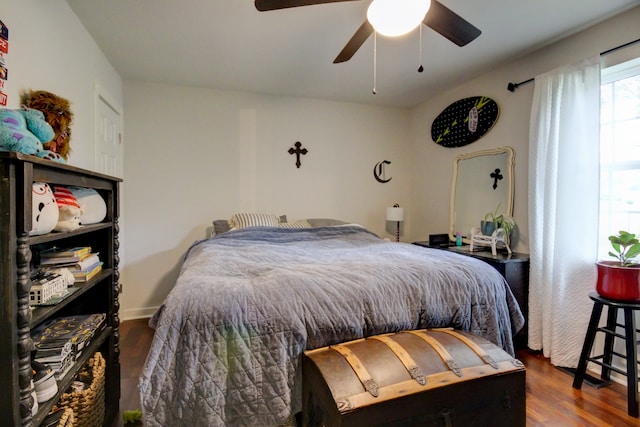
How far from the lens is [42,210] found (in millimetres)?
946

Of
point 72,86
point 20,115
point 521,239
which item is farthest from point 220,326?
point 521,239

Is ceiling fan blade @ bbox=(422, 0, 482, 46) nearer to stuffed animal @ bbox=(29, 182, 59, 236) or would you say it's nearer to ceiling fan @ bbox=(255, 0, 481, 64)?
ceiling fan @ bbox=(255, 0, 481, 64)

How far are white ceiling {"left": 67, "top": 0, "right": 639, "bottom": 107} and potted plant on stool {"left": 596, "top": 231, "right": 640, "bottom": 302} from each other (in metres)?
1.45

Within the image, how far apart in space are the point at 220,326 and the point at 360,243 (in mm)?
1607

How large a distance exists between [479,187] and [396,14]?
2.20 metres

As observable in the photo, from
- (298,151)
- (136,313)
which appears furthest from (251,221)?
(136,313)

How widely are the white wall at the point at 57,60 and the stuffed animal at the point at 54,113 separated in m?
0.05

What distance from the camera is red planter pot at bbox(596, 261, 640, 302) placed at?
1695 millimetres

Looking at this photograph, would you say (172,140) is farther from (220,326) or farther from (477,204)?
(477,204)

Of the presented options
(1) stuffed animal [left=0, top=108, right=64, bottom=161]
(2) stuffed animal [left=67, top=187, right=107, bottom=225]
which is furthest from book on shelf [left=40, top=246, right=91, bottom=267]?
(1) stuffed animal [left=0, top=108, right=64, bottom=161]

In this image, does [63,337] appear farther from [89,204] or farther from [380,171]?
[380,171]

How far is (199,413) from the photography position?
1166 mm

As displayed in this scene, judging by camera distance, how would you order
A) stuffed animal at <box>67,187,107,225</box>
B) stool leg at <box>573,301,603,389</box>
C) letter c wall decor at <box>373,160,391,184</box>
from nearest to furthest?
stuffed animal at <box>67,187,107,225</box>
stool leg at <box>573,301,603,389</box>
letter c wall decor at <box>373,160,391,184</box>

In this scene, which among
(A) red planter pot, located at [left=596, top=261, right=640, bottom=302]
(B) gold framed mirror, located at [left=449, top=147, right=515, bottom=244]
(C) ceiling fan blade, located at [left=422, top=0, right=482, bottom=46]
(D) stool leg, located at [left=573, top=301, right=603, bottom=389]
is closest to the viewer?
(C) ceiling fan blade, located at [left=422, top=0, right=482, bottom=46]
